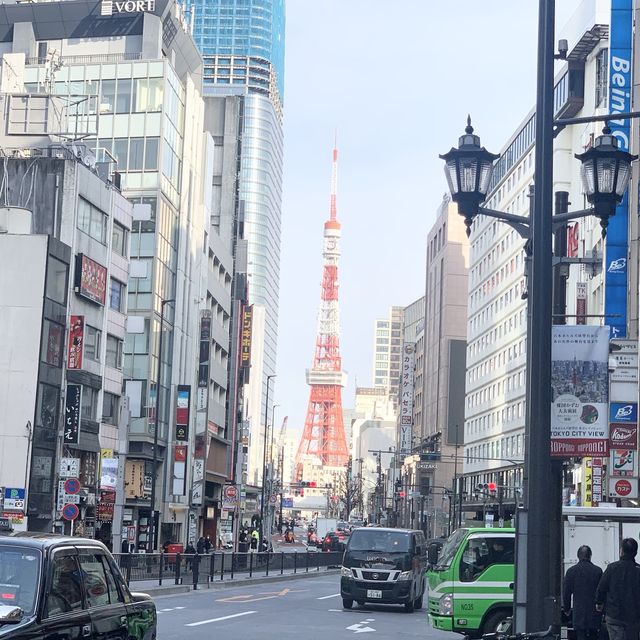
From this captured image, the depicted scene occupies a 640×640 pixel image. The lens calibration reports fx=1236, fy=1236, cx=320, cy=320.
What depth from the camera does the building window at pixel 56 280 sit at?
170 ft

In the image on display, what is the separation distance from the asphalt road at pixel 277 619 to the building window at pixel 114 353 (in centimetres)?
2591

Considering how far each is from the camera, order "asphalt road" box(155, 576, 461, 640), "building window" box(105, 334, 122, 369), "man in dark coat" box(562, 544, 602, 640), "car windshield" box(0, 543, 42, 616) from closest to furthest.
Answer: "car windshield" box(0, 543, 42, 616)
"man in dark coat" box(562, 544, 602, 640)
"asphalt road" box(155, 576, 461, 640)
"building window" box(105, 334, 122, 369)

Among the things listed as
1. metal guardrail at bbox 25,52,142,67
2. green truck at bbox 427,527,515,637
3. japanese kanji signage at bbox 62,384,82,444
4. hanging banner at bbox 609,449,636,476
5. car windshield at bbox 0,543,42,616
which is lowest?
green truck at bbox 427,527,515,637

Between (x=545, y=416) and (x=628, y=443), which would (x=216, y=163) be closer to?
(x=628, y=443)

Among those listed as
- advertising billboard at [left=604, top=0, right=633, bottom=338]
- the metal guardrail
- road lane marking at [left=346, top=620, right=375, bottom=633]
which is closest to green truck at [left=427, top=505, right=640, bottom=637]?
road lane marking at [left=346, top=620, right=375, bottom=633]

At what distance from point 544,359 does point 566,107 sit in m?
71.2

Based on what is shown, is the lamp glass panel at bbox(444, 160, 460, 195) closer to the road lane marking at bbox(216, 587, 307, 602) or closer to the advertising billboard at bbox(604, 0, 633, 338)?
the road lane marking at bbox(216, 587, 307, 602)

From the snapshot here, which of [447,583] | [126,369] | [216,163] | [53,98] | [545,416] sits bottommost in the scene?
[447,583]

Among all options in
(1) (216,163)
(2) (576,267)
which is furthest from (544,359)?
(1) (216,163)

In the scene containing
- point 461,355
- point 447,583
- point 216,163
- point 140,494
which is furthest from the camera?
point 461,355

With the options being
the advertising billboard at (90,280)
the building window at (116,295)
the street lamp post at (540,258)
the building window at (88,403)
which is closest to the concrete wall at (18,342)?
the advertising billboard at (90,280)

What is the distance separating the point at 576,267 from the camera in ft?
256

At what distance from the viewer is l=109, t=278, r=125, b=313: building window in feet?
201

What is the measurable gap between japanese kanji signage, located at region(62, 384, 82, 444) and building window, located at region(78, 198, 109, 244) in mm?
8323
